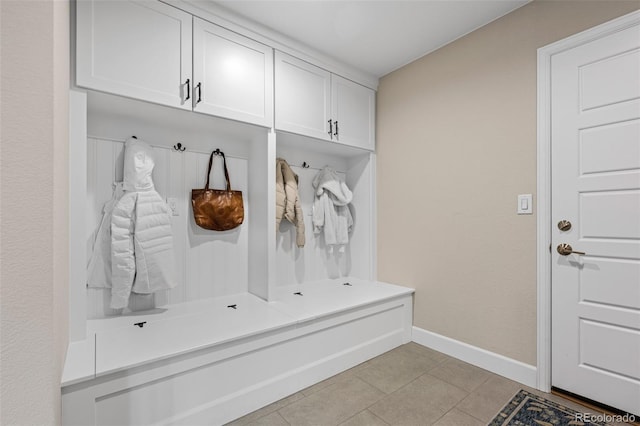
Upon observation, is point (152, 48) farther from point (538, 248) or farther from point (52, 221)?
point (538, 248)

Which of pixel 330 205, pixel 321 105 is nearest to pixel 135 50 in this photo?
pixel 321 105

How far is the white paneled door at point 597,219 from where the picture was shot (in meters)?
1.59

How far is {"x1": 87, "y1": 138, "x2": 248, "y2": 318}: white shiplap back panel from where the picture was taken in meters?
1.89

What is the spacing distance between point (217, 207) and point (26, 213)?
1.49 metres

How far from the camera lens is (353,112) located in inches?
109

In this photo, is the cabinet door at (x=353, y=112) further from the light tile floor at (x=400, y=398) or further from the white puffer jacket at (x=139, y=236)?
the light tile floor at (x=400, y=398)

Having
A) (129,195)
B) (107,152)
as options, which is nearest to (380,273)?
(129,195)

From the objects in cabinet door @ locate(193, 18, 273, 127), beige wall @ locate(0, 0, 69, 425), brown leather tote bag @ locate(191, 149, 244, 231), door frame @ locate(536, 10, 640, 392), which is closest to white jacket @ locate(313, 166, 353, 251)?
brown leather tote bag @ locate(191, 149, 244, 231)

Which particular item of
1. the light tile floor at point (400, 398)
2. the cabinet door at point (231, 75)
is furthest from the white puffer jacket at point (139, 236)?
the light tile floor at point (400, 398)

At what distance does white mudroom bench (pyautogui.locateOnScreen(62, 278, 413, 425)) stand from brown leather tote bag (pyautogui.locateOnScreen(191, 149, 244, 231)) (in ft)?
1.93

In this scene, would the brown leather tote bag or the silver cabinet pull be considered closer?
the silver cabinet pull

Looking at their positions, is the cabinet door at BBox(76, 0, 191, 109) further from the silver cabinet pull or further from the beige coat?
the beige coat

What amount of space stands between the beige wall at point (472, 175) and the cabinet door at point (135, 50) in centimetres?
186

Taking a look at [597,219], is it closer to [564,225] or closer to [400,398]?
[564,225]
